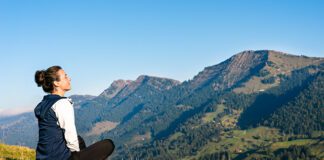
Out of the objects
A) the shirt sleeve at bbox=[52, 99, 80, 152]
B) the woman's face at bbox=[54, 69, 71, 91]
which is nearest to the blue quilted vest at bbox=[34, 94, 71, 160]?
the shirt sleeve at bbox=[52, 99, 80, 152]

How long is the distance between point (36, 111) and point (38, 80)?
78cm

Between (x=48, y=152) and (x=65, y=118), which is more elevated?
(x=65, y=118)

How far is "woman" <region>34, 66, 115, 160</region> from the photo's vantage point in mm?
9844

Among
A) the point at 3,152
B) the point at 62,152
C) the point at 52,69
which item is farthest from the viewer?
the point at 3,152

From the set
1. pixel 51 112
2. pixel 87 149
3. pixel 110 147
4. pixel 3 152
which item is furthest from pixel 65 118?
pixel 3 152

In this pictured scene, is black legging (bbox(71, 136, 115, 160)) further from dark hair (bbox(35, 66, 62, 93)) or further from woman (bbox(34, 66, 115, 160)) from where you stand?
dark hair (bbox(35, 66, 62, 93))

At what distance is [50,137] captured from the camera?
32.7 ft

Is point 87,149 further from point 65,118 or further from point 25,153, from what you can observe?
point 25,153

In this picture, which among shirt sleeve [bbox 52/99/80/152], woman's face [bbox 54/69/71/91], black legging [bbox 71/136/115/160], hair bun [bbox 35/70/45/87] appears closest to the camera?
shirt sleeve [bbox 52/99/80/152]

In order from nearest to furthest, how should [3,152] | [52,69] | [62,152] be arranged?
[62,152], [52,69], [3,152]

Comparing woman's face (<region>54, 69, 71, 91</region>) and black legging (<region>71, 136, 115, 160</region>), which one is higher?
woman's face (<region>54, 69, 71, 91</region>)

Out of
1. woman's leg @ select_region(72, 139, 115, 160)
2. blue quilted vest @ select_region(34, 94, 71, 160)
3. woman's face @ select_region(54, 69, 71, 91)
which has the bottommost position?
woman's leg @ select_region(72, 139, 115, 160)

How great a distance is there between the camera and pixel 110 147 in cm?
1106

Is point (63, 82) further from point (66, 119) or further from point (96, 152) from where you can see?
point (96, 152)
